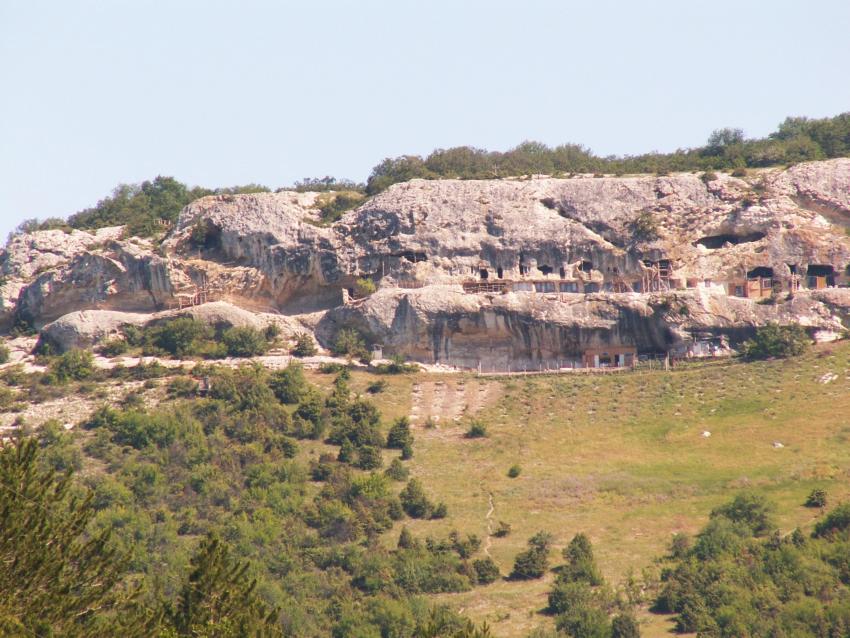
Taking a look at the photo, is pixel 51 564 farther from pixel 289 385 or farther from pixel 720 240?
pixel 720 240

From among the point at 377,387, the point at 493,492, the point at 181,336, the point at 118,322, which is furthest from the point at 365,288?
the point at 493,492

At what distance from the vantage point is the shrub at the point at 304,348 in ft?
250

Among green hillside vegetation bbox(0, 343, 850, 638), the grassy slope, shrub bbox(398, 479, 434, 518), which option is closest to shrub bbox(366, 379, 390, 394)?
green hillside vegetation bbox(0, 343, 850, 638)

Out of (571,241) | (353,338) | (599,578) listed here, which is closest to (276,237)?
(353,338)

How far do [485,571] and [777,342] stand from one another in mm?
23810

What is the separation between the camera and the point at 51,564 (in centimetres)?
3306

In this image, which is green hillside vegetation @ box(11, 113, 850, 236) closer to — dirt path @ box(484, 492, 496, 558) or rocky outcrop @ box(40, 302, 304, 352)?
rocky outcrop @ box(40, 302, 304, 352)

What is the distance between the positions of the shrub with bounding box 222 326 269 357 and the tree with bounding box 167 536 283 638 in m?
38.6

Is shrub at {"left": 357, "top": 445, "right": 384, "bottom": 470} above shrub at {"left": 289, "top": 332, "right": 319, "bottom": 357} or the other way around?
the other way around

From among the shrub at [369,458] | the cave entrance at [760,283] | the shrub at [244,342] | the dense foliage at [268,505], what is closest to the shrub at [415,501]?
the dense foliage at [268,505]

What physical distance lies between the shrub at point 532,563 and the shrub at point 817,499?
1020 centimetres

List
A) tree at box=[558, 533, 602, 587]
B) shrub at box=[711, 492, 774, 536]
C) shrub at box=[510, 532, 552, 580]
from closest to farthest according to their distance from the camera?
tree at box=[558, 533, 602, 587] < shrub at box=[510, 532, 552, 580] < shrub at box=[711, 492, 774, 536]

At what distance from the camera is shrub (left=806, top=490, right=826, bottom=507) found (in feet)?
191

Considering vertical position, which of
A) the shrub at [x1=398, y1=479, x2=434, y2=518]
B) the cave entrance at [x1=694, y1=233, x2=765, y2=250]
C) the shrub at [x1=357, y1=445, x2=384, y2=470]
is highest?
the cave entrance at [x1=694, y1=233, x2=765, y2=250]
